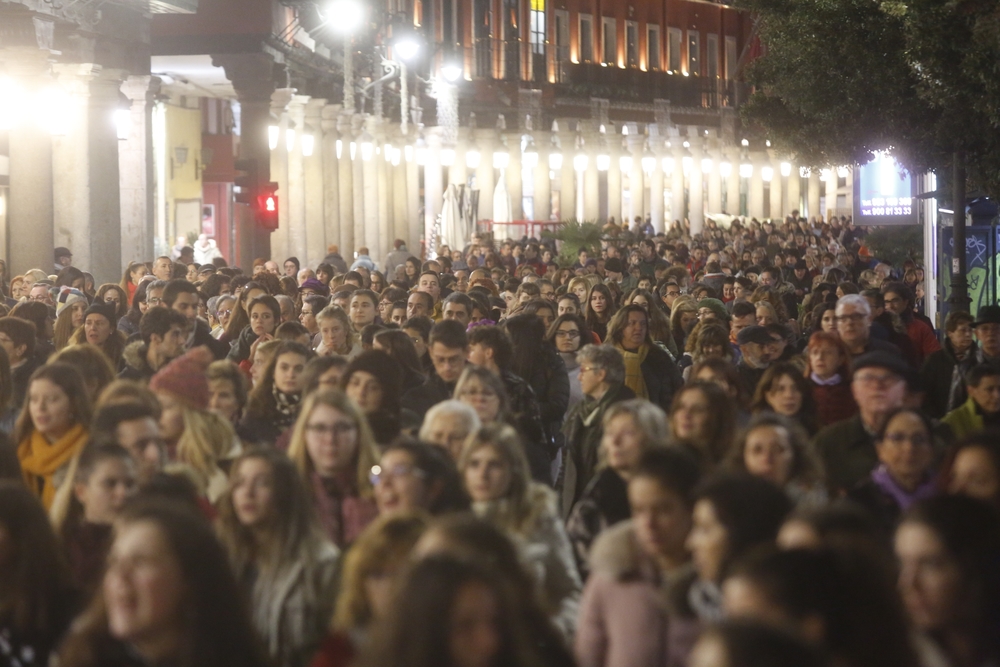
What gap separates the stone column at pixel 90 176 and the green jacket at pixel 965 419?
51.4 ft

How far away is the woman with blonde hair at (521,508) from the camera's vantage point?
5.57 metres

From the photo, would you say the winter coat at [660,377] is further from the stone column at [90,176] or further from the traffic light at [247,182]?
the traffic light at [247,182]

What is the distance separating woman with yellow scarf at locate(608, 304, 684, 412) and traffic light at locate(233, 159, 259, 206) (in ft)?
56.3

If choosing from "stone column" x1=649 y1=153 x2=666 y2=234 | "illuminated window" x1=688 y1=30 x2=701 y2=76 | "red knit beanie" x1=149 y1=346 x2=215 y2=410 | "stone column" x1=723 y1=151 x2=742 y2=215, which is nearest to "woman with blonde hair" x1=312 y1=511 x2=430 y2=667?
"red knit beanie" x1=149 y1=346 x2=215 y2=410

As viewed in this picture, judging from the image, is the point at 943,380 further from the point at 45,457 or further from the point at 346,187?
the point at 346,187

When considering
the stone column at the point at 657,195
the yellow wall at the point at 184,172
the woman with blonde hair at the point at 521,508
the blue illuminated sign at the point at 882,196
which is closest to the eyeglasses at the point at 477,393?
the woman with blonde hair at the point at 521,508

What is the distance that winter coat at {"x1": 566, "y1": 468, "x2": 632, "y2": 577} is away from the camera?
6.15 metres

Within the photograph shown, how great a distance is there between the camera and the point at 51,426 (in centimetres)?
745

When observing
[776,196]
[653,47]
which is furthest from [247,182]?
[776,196]

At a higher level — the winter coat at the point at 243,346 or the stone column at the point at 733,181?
the stone column at the point at 733,181

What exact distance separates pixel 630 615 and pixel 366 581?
73 cm

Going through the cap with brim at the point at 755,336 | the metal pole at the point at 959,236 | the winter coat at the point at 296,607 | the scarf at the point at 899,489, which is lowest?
the winter coat at the point at 296,607

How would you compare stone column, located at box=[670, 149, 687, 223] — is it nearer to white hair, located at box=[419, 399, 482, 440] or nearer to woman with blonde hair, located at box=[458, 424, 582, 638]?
white hair, located at box=[419, 399, 482, 440]

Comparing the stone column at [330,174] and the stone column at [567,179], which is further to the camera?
the stone column at [567,179]
